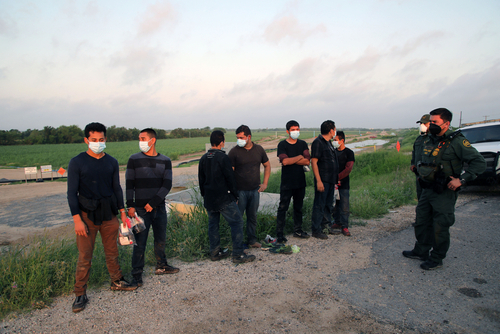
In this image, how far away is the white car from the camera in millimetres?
8219

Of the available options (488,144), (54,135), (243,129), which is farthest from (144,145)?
(54,135)

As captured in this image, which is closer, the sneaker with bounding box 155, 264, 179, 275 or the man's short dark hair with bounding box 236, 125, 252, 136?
the sneaker with bounding box 155, 264, 179, 275

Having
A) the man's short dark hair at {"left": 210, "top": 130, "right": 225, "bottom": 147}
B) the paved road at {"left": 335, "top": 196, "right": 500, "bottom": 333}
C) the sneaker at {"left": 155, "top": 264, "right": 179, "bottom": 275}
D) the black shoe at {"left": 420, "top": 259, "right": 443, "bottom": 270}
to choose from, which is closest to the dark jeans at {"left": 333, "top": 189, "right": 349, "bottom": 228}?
the paved road at {"left": 335, "top": 196, "right": 500, "bottom": 333}

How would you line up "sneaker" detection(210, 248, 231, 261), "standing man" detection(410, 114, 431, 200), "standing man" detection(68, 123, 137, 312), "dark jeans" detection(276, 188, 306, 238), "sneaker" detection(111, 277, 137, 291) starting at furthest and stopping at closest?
"dark jeans" detection(276, 188, 306, 238) → "standing man" detection(410, 114, 431, 200) → "sneaker" detection(210, 248, 231, 261) → "sneaker" detection(111, 277, 137, 291) → "standing man" detection(68, 123, 137, 312)

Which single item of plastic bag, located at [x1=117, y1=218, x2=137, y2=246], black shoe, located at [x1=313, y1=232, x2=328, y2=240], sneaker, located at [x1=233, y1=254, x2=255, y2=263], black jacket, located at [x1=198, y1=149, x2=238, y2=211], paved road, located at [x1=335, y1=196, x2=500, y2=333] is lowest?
paved road, located at [x1=335, y1=196, x2=500, y2=333]

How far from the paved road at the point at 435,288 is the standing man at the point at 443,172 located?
0.34 meters

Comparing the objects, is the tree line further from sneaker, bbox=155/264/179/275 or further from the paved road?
the paved road

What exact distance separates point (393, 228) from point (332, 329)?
370cm

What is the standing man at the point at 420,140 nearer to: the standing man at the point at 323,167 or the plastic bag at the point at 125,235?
the standing man at the point at 323,167

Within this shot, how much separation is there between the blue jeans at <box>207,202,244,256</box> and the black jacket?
11cm

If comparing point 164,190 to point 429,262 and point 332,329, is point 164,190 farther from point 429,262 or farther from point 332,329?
point 429,262

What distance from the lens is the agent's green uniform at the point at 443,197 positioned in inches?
148

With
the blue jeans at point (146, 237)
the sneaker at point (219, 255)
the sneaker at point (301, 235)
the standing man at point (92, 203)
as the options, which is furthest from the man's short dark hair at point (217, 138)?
the sneaker at point (301, 235)

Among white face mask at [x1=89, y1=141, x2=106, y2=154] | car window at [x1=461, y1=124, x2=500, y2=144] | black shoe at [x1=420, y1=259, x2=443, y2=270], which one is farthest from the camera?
car window at [x1=461, y1=124, x2=500, y2=144]
